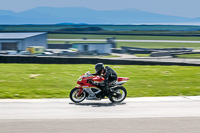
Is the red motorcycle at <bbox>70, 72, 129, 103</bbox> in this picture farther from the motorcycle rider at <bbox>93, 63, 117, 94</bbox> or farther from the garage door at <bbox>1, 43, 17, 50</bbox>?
the garage door at <bbox>1, 43, 17, 50</bbox>

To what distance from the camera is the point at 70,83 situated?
1642cm

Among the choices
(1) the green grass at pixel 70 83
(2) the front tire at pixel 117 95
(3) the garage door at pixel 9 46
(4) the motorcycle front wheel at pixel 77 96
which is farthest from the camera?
(3) the garage door at pixel 9 46

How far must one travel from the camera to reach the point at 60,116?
9797 millimetres

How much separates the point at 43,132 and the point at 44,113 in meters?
2.32

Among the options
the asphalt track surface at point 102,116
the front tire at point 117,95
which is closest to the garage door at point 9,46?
the asphalt track surface at point 102,116

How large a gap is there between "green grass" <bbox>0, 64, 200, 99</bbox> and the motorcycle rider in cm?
232

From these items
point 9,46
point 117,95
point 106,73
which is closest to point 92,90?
point 106,73

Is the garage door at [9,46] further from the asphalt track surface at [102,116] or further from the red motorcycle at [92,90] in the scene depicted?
the red motorcycle at [92,90]

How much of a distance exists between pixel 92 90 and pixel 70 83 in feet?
15.6

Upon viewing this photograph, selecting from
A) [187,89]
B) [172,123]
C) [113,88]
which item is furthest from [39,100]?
[187,89]

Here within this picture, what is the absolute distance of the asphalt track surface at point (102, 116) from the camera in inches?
328

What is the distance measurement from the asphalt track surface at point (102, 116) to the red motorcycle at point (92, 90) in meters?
0.26

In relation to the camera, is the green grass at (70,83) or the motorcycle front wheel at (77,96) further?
the green grass at (70,83)

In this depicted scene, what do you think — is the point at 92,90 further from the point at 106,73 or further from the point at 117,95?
the point at 117,95
